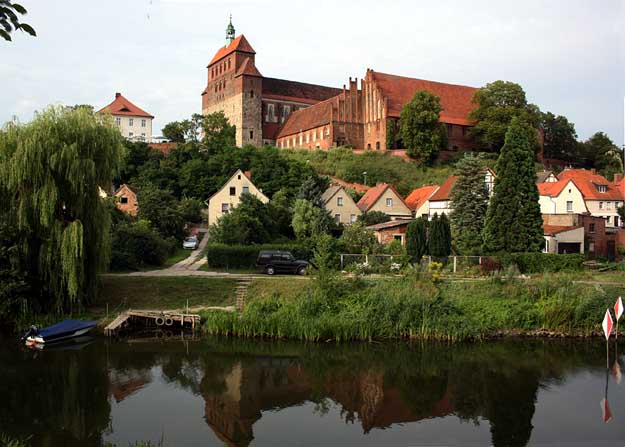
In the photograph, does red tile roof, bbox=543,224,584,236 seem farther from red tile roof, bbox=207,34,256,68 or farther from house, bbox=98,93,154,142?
house, bbox=98,93,154,142

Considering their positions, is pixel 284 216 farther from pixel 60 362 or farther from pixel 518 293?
pixel 60 362

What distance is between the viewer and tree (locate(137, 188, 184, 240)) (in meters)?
44.6

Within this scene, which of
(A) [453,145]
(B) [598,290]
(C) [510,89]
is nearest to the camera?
(B) [598,290]

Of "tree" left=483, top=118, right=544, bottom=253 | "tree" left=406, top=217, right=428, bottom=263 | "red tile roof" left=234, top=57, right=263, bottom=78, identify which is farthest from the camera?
"red tile roof" left=234, top=57, right=263, bottom=78

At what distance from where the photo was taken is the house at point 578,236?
1630 inches

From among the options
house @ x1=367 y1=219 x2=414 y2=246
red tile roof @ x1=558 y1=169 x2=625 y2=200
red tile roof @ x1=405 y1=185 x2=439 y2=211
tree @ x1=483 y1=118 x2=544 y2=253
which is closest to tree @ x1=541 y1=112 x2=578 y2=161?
red tile roof @ x1=558 y1=169 x2=625 y2=200

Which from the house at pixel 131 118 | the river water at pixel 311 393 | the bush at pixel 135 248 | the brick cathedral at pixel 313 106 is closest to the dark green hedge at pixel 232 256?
the bush at pixel 135 248

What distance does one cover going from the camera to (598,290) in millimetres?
24688

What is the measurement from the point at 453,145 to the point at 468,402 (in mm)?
62098

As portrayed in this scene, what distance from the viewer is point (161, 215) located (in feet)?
147

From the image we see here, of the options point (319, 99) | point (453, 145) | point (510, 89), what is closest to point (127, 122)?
point (319, 99)

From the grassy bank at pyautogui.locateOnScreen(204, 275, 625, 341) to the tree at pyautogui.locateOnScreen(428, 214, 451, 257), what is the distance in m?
6.99

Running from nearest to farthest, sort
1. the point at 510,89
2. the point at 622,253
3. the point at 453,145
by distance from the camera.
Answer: the point at 622,253
the point at 510,89
the point at 453,145

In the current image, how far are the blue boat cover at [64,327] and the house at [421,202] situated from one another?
31.9 metres
